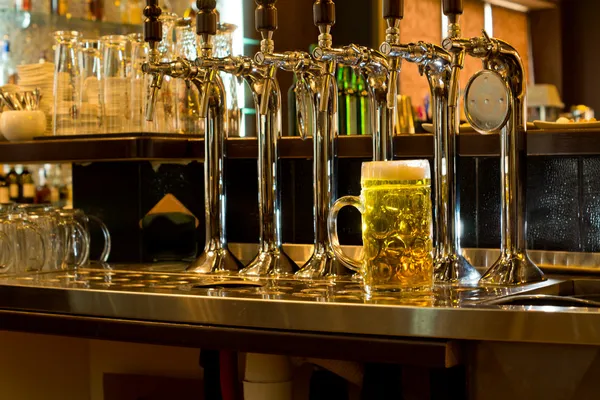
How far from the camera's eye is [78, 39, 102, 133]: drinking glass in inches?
92.7

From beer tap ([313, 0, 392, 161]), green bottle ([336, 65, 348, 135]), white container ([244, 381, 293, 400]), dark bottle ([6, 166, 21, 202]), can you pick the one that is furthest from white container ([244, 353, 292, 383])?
dark bottle ([6, 166, 21, 202])

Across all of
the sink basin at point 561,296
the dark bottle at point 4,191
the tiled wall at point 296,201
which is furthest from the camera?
the dark bottle at point 4,191

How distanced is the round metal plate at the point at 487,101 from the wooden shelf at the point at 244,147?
0.28 m

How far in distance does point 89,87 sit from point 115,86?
72 millimetres

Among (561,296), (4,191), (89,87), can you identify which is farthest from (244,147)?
(4,191)

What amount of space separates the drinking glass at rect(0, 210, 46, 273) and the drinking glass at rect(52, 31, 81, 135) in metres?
0.33

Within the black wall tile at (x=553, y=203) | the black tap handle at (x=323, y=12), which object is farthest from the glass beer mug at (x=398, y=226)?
the black wall tile at (x=553, y=203)

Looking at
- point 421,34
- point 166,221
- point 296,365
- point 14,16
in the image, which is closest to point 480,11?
point 421,34

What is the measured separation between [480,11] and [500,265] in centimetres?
377

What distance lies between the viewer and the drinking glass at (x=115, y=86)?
7.62 feet

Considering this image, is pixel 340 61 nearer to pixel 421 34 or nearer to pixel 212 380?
pixel 212 380

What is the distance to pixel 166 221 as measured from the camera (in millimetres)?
2379

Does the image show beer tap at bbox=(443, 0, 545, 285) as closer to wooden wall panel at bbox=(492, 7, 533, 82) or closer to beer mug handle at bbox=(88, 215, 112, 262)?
beer mug handle at bbox=(88, 215, 112, 262)

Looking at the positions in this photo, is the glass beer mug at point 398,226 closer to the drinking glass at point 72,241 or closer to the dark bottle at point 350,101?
the drinking glass at point 72,241
